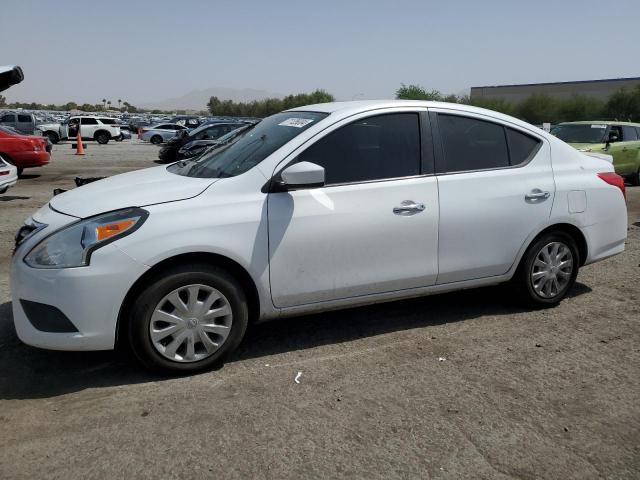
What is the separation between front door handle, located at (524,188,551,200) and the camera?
457 cm

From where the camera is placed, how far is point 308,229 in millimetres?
3785

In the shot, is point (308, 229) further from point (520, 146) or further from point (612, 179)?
point (612, 179)

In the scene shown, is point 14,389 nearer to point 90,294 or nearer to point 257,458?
point 90,294

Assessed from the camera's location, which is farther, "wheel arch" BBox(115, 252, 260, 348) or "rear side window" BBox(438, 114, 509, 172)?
"rear side window" BBox(438, 114, 509, 172)

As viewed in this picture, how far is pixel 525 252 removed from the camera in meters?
4.69

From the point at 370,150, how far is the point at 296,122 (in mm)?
603

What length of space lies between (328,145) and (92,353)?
7.19 feet

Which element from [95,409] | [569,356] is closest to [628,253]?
[569,356]

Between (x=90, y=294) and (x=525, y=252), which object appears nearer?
(x=90, y=294)

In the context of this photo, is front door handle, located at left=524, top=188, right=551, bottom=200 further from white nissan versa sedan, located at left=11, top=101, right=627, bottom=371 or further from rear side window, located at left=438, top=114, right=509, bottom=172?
rear side window, located at left=438, top=114, right=509, bottom=172

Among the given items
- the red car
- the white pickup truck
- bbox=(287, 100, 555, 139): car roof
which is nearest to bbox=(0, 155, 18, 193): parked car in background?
the red car

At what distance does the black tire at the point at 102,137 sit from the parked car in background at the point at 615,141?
3017cm

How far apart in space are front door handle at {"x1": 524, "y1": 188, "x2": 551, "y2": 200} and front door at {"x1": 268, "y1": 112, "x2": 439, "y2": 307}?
2.90 ft

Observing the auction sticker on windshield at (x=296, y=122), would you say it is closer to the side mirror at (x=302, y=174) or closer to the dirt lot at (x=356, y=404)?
the side mirror at (x=302, y=174)
